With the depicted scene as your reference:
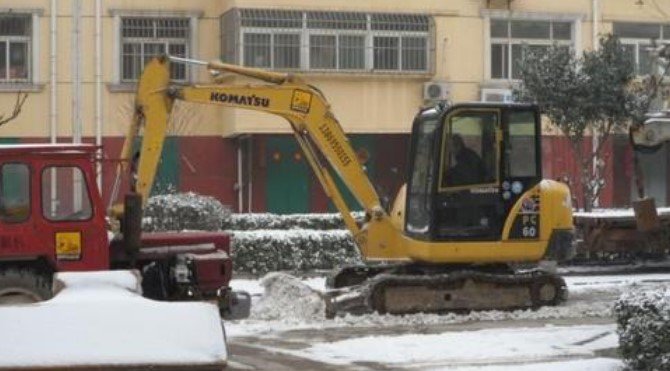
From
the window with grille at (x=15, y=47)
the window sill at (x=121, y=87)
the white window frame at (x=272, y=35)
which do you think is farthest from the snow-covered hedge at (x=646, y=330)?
the window with grille at (x=15, y=47)

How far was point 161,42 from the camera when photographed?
92.5ft

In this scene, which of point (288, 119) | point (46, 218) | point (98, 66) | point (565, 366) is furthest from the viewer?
point (98, 66)

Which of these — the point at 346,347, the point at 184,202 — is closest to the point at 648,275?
the point at 184,202

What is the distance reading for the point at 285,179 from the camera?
29.0m

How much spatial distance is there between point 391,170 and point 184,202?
903cm

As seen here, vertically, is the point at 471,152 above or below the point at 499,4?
below

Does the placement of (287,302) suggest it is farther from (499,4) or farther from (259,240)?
(499,4)

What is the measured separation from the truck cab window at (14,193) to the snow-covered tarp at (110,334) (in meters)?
6.84

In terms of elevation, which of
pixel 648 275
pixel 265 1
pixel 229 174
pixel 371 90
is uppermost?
pixel 265 1

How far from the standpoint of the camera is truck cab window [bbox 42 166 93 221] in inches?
490

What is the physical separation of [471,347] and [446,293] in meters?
2.98

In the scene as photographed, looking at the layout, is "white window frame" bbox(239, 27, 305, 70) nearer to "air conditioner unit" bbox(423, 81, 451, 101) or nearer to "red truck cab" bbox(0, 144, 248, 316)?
"air conditioner unit" bbox(423, 81, 451, 101)

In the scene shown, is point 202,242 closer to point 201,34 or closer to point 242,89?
point 242,89

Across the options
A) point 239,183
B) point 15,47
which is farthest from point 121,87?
point 239,183
